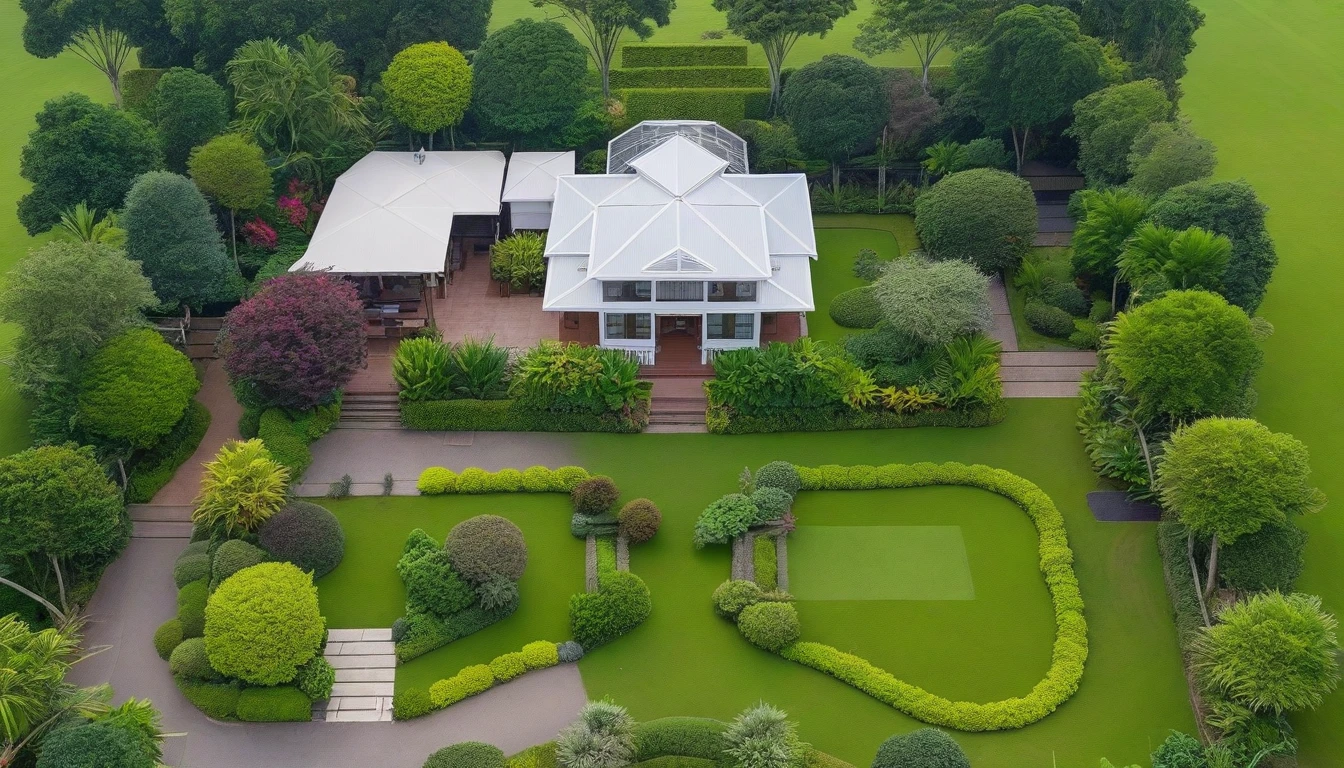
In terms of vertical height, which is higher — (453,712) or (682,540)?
(682,540)

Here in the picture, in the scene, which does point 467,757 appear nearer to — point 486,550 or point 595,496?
point 486,550

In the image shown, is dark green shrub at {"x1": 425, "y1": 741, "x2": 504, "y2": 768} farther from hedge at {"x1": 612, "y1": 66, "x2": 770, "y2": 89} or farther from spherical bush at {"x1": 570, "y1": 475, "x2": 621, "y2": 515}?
hedge at {"x1": 612, "y1": 66, "x2": 770, "y2": 89}

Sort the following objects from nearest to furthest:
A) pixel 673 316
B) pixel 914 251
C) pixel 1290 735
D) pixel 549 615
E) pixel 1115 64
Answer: pixel 1290 735, pixel 549 615, pixel 673 316, pixel 914 251, pixel 1115 64

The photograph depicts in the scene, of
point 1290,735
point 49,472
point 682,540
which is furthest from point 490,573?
point 1290,735

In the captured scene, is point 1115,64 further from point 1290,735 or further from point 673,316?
point 1290,735

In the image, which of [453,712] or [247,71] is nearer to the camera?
[453,712]

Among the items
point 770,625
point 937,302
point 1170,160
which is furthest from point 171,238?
point 1170,160

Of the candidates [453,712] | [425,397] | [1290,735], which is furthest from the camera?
[425,397]
